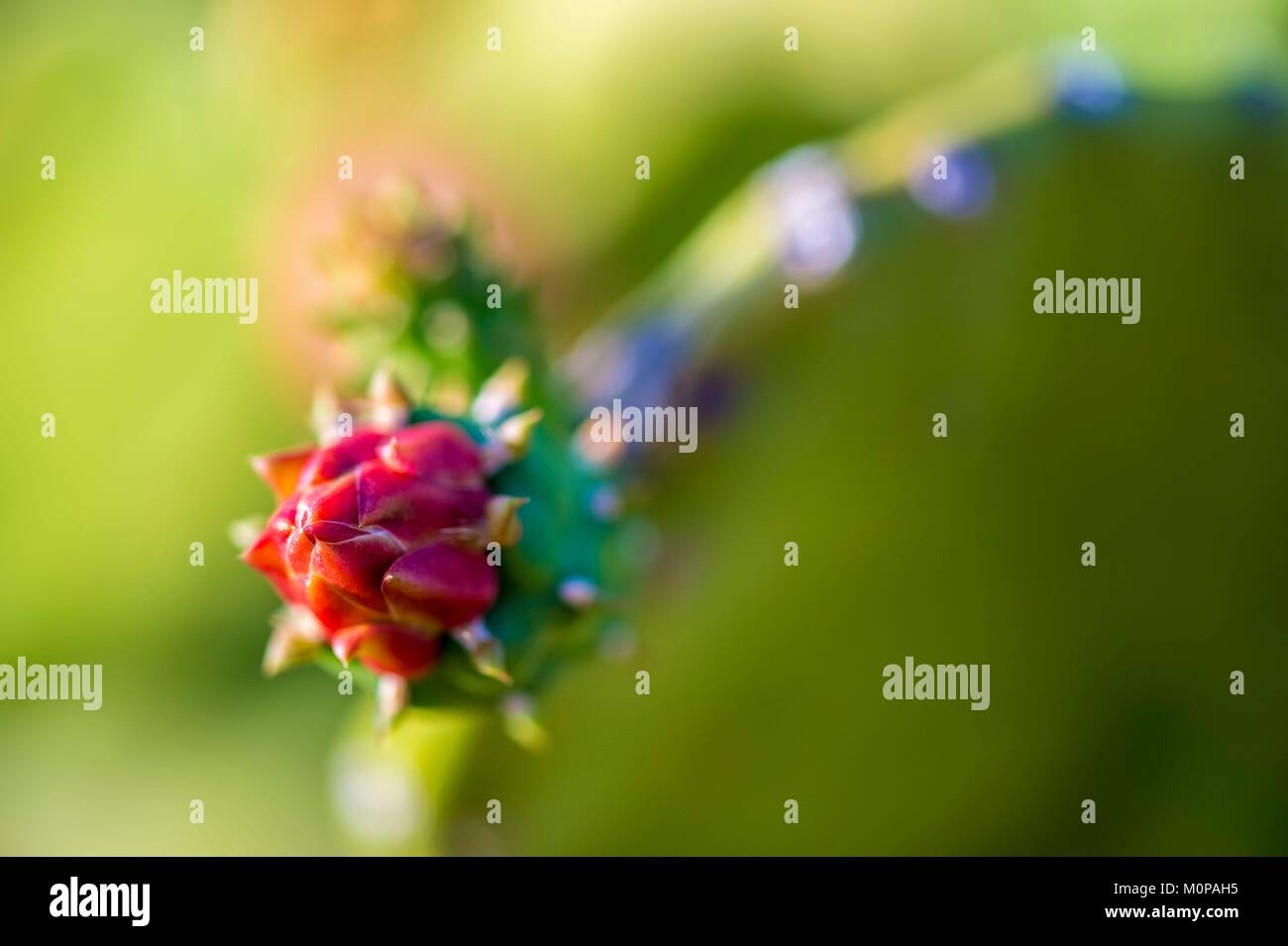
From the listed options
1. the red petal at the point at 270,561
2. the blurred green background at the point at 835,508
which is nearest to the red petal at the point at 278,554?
the red petal at the point at 270,561

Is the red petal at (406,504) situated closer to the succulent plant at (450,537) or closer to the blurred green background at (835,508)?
the succulent plant at (450,537)

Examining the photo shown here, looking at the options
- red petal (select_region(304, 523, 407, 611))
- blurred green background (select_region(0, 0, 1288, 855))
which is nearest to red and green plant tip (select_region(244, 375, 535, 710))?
red petal (select_region(304, 523, 407, 611))

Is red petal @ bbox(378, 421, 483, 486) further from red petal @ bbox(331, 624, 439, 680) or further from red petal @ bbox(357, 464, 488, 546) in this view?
red petal @ bbox(331, 624, 439, 680)

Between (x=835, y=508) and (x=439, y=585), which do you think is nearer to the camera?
(x=439, y=585)

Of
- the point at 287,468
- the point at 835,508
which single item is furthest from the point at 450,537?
the point at 835,508

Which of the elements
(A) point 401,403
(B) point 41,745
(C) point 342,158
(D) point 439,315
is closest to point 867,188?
(D) point 439,315

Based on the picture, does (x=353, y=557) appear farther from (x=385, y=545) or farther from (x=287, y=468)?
(x=287, y=468)
